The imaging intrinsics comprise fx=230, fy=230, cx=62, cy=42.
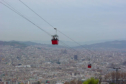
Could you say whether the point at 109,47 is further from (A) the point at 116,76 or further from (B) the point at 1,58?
(A) the point at 116,76

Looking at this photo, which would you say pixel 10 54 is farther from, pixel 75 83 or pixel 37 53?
pixel 75 83

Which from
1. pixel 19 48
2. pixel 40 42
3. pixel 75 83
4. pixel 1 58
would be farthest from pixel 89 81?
pixel 40 42

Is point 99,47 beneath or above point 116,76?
above

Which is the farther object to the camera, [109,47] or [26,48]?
[109,47]

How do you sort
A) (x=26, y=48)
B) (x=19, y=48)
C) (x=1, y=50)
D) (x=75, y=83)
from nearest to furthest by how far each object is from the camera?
1. (x=75, y=83)
2. (x=1, y=50)
3. (x=19, y=48)
4. (x=26, y=48)

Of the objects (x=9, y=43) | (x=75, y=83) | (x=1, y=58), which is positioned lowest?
(x=75, y=83)

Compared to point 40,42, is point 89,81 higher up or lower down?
lower down

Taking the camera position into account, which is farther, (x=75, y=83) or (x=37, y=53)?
(x=37, y=53)

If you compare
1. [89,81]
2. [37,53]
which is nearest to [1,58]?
[37,53]

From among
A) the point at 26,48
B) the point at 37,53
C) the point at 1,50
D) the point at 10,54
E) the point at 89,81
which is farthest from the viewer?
the point at 37,53
